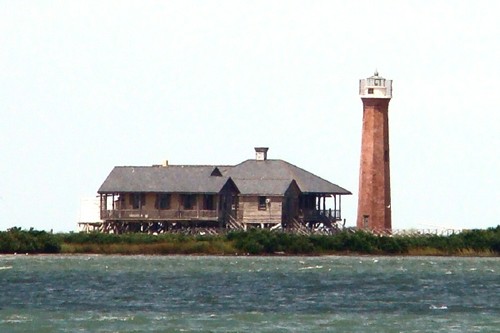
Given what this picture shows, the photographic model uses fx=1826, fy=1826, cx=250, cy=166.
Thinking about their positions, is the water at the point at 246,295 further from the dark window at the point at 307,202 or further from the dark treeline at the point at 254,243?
the dark window at the point at 307,202

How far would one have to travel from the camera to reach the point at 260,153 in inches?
3900

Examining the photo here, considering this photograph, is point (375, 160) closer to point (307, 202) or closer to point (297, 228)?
point (297, 228)

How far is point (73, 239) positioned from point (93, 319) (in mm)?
43095

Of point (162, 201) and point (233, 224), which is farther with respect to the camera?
point (233, 224)

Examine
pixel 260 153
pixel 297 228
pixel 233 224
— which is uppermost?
pixel 260 153

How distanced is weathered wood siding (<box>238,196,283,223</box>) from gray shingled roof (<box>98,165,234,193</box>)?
6.52 feet

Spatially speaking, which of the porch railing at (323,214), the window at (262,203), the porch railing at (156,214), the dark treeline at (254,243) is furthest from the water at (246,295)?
the porch railing at (323,214)

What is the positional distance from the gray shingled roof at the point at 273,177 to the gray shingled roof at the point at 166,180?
2309mm

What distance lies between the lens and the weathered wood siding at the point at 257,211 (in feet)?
311

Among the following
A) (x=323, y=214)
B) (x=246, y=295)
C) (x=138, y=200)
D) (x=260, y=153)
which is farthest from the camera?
(x=260, y=153)

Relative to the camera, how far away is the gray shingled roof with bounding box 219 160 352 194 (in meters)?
96.0

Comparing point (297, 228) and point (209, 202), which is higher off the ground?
point (209, 202)

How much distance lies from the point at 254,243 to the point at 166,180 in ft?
28.5

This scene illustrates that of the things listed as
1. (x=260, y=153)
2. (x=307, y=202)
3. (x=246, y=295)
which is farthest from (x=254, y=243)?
(x=246, y=295)
